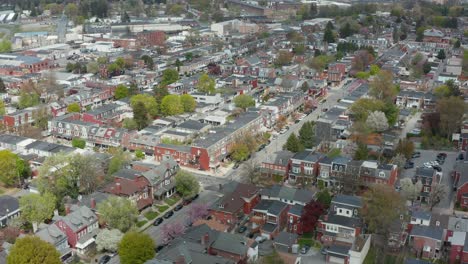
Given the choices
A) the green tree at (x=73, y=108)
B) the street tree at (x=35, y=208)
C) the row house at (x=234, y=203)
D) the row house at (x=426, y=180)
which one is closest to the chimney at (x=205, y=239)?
the row house at (x=234, y=203)

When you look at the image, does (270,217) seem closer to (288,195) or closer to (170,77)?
(288,195)

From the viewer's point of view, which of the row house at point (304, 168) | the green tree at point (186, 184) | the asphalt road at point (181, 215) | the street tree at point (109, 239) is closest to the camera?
the street tree at point (109, 239)

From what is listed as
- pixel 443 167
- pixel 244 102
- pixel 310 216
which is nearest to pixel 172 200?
pixel 310 216

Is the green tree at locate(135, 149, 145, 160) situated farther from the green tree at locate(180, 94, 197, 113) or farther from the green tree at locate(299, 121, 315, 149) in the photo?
the green tree at locate(299, 121, 315, 149)

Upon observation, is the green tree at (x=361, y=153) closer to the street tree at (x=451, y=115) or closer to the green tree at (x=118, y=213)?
the street tree at (x=451, y=115)

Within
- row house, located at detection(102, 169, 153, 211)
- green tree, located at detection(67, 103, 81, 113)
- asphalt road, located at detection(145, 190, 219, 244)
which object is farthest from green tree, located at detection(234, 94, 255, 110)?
row house, located at detection(102, 169, 153, 211)

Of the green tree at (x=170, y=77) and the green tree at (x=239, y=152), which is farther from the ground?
the green tree at (x=170, y=77)
